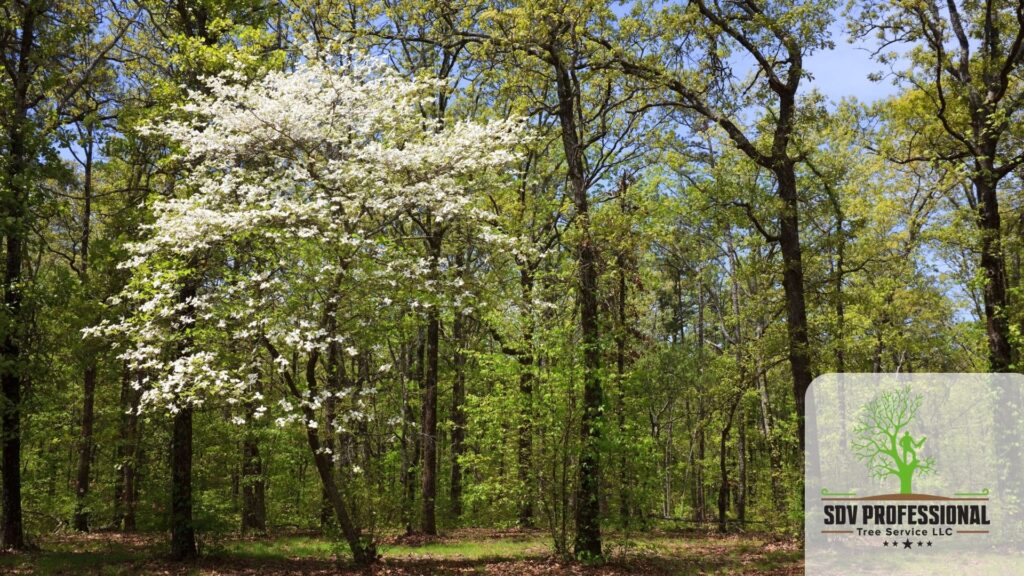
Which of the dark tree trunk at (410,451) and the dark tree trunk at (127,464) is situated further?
the dark tree trunk at (410,451)

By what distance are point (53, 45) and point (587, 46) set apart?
10444mm

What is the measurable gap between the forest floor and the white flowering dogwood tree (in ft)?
4.73

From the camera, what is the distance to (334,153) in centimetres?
1017

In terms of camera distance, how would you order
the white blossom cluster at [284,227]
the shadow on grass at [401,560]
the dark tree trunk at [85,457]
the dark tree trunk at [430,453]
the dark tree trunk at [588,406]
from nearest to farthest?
the white blossom cluster at [284,227]
the shadow on grass at [401,560]
the dark tree trunk at [588,406]
the dark tree trunk at [430,453]
the dark tree trunk at [85,457]

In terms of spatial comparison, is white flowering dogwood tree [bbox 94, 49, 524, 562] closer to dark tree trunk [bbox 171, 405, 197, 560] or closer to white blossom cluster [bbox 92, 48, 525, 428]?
white blossom cluster [bbox 92, 48, 525, 428]

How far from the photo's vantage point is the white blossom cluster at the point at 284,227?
8.99 meters

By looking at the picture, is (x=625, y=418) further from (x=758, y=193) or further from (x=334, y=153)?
(x=334, y=153)

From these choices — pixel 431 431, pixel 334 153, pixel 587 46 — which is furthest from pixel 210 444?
pixel 587 46

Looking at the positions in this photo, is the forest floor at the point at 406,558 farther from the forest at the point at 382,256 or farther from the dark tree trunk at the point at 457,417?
the dark tree trunk at the point at 457,417

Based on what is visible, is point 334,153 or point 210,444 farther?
point 210,444

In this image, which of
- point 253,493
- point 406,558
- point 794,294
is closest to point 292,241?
point 406,558

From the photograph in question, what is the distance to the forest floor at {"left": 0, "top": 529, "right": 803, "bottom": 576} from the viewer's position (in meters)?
10.6

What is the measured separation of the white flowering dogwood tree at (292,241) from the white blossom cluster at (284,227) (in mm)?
27

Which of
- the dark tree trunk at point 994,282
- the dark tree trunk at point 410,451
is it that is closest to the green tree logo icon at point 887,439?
A: the dark tree trunk at point 994,282
